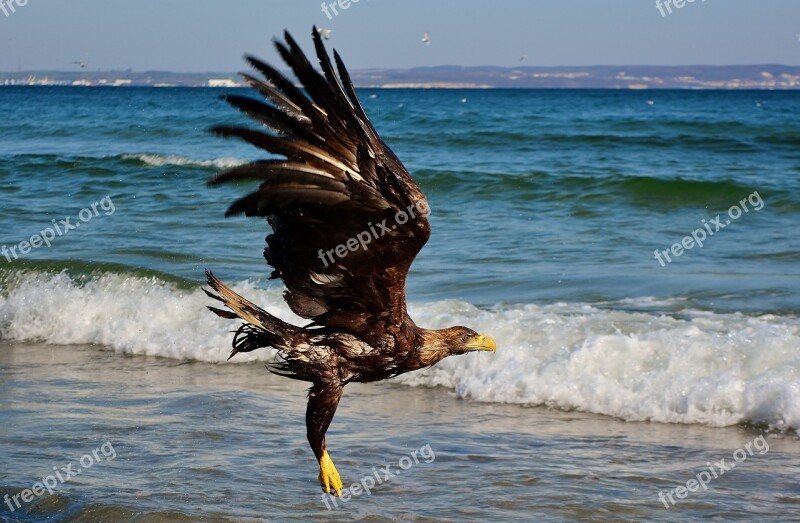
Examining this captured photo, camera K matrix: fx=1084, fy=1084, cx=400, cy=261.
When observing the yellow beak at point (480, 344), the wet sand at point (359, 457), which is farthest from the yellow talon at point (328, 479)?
the yellow beak at point (480, 344)

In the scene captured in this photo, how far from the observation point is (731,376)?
27.1 feet

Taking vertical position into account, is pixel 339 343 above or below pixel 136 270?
above

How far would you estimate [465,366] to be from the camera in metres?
8.87

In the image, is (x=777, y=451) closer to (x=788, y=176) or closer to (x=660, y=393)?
(x=660, y=393)

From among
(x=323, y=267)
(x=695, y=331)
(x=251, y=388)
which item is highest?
(x=323, y=267)

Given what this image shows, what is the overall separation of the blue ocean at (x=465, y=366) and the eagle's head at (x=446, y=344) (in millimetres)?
867

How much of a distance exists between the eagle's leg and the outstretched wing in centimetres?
75

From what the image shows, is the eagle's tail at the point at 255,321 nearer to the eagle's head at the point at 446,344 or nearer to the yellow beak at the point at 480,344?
the eagle's head at the point at 446,344

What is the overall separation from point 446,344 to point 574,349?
11.3 feet

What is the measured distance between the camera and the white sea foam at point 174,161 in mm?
22994

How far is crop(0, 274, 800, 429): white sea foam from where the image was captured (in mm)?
8039

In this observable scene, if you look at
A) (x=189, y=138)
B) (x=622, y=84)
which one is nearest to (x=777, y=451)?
(x=189, y=138)

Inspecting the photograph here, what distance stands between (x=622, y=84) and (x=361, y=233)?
4585 inches

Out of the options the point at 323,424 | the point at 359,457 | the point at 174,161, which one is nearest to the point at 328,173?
the point at 323,424
